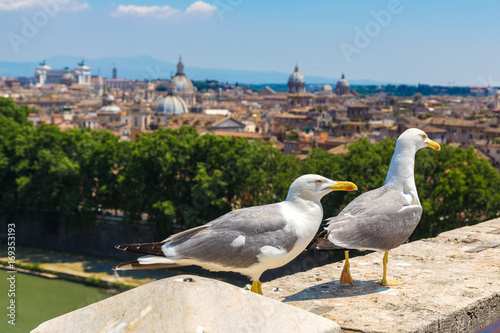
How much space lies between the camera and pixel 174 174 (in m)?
24.2

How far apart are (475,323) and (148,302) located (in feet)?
6.38

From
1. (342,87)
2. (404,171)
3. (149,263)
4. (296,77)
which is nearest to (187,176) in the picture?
(404,171)

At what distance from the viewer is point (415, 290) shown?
12.9 feet

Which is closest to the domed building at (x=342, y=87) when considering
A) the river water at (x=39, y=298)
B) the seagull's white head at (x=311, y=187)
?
the river water at (x=39, y=298)

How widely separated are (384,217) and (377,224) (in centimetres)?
6

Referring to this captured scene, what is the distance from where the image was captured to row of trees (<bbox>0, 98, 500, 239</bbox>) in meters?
20.4

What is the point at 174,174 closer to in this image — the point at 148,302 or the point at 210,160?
the point at 210,160

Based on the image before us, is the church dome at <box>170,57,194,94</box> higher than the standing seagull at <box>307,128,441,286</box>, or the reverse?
the standing seagull at <box>307,128,441,286</box>

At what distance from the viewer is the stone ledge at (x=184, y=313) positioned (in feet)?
7.39

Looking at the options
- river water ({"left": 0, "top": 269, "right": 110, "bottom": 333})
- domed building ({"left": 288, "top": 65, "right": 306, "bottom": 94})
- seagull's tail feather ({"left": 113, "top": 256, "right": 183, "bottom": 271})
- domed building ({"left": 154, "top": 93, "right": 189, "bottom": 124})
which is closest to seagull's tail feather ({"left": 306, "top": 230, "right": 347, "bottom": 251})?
seagull's tail feather ({"left": 113, "top": 256, "right": 183, "bottom": 271})

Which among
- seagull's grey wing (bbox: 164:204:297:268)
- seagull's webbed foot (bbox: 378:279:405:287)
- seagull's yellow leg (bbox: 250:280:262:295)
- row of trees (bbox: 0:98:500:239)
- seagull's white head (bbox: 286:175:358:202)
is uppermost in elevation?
seagull's white head (bbox: 286:175:358:202)

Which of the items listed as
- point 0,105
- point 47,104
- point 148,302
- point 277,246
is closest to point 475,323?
point 277,246

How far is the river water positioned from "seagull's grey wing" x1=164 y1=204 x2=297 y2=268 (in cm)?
1323

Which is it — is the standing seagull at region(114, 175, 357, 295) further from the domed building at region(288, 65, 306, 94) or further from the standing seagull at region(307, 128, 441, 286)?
the domed building at region(288, 65, 306, 94)
